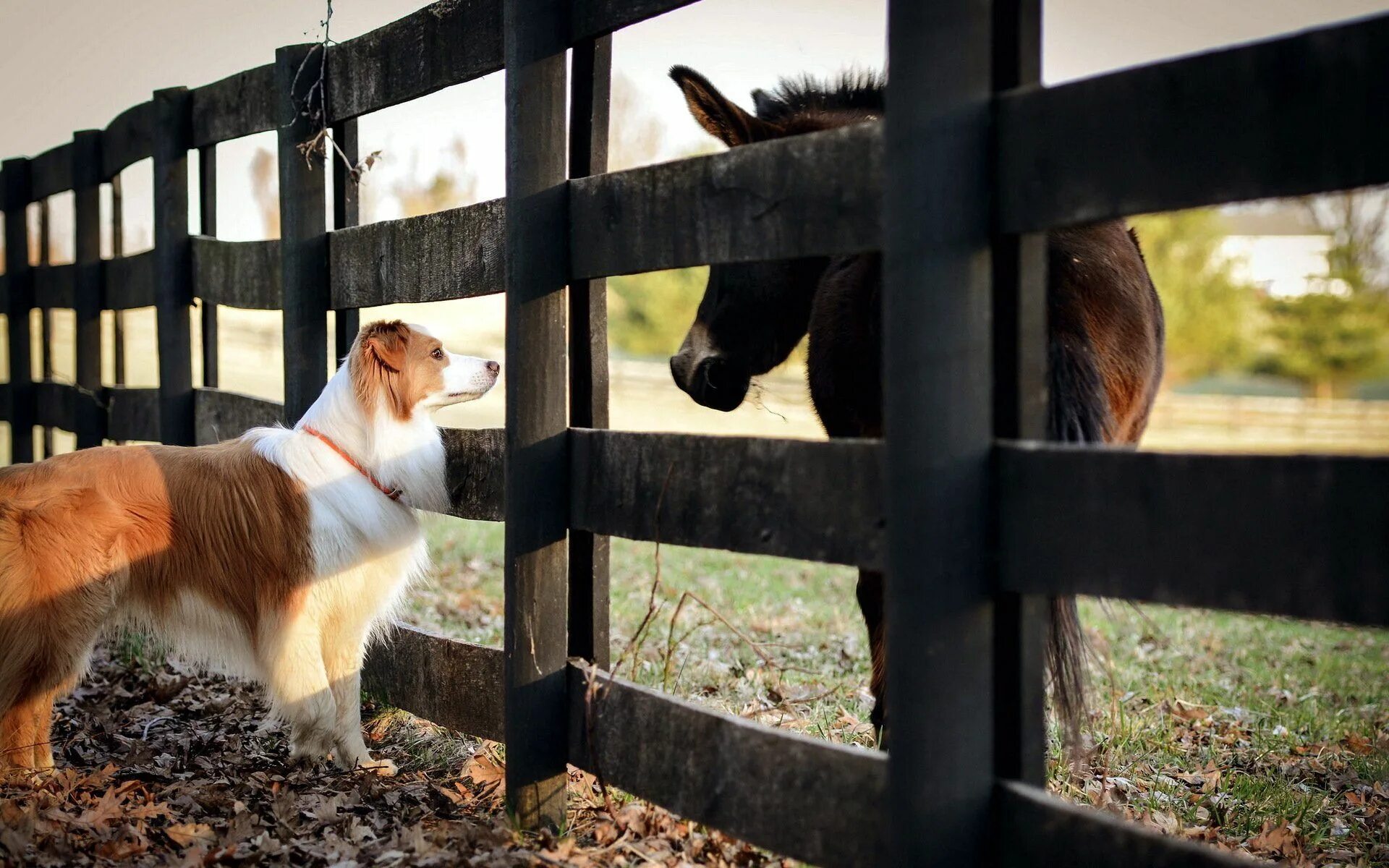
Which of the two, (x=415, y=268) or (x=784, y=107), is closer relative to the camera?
(x=415, y=268)

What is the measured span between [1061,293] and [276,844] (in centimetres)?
287

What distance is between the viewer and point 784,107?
4578 millimetres

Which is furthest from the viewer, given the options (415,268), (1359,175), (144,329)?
(144,329)

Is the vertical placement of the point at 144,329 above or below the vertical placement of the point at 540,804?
above

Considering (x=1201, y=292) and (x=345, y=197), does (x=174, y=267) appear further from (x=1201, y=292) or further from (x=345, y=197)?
(x=1201, y=292)

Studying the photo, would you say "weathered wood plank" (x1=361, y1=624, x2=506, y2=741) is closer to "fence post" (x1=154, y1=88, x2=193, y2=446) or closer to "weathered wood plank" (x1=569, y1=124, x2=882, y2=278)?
"weathered wood plank" (x1=569, y1=124, x2=882, y2=278)

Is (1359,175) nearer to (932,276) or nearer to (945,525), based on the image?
(932,276)

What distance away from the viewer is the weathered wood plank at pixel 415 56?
3.76 metres

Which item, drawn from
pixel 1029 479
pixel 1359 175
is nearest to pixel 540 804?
pixel 1029 479

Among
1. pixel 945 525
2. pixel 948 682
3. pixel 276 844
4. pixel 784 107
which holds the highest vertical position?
pixel 784 107

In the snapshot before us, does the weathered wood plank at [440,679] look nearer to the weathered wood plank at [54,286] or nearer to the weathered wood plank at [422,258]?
the weathered wood plank at [422,258]

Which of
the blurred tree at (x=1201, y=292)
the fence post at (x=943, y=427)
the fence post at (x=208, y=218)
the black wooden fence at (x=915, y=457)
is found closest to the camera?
the black wooden fence at (x=915, y=457)

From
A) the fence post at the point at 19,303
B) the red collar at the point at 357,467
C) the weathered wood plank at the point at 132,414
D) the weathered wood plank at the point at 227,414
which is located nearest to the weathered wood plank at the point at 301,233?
the weathered wood plank at the point at 227,414

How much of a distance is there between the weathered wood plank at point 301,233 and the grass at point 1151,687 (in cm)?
97
